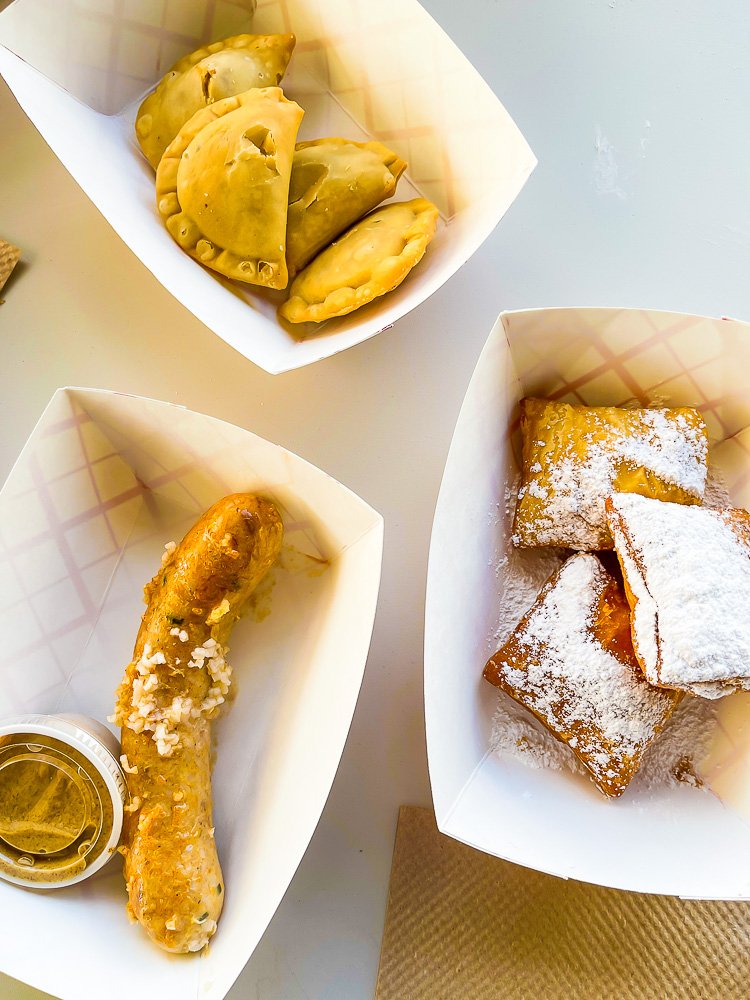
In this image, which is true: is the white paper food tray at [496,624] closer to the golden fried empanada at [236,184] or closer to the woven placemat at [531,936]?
the woven placemat at [531,936]

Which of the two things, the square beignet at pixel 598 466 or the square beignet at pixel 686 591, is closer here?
the square beignet at pixel 686 591

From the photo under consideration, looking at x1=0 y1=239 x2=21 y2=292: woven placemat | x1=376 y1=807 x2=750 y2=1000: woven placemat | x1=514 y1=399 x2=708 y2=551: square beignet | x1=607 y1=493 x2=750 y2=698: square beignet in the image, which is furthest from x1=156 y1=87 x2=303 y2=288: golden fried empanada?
x1=376 y1=807 x2=750 y2=1000: woven placemat

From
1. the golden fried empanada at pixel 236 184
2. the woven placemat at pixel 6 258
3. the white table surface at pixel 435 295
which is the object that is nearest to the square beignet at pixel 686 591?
the white table surface at pixel 435 295

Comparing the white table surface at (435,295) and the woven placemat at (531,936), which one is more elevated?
the white table surface at (435,295)

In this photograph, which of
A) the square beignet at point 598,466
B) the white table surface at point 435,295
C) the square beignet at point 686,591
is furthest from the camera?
the white table surface at point 435,295

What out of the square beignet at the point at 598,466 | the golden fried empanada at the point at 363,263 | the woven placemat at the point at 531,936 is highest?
the golden fried empanada at the point at 363,263

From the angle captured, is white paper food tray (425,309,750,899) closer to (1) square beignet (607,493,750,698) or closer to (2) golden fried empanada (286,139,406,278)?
(1) square beignet (607,493,750,698)
